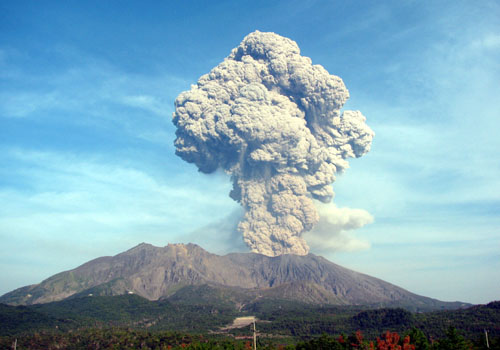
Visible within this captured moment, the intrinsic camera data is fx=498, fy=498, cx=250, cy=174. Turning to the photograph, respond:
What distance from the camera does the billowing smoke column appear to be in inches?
6841

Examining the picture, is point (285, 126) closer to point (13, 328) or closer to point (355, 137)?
point (355, 137)

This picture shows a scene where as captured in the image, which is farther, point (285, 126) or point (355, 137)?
point (355, 137)

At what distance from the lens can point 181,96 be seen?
7052 inches

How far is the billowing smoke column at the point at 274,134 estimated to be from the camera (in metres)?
174

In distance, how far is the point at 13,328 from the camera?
13700 cm

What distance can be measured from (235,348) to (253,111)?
91.8 m

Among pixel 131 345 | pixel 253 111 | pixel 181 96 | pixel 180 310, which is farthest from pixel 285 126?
pixel 131 345

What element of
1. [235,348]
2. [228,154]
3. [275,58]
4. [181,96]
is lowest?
[235,348]

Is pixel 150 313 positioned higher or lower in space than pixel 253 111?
lower

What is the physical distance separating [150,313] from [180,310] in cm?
1099

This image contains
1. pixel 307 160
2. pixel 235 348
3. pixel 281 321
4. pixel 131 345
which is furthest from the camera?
pixel 307 160

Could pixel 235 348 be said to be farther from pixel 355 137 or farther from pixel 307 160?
pixel 355 137

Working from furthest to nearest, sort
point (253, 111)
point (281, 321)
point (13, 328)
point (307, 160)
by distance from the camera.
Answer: point (307, 160), point (253, 111), point (281, 321), point (13, 328)

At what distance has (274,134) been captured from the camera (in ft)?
562
